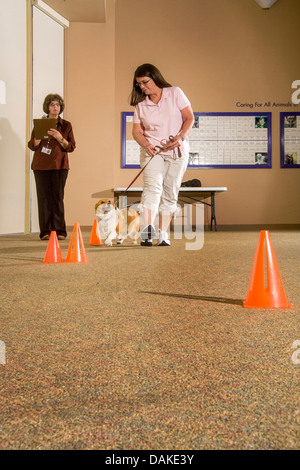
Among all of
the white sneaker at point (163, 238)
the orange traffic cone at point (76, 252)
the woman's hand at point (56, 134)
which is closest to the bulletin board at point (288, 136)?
the white sneaker at point (163, 238)

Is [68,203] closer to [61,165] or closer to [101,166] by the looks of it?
[101,166]

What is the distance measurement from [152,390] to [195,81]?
639cm

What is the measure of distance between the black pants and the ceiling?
2.64m

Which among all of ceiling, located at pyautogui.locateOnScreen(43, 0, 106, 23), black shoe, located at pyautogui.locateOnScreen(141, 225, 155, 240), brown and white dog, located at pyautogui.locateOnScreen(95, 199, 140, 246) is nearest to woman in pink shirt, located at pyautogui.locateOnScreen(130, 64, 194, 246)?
black shoe, located at pyautogui.locateOnScreen(141, 225, 155, 240)

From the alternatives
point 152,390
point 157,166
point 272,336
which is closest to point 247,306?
point 272,336

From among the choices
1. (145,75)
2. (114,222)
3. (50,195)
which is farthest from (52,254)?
(50,195)

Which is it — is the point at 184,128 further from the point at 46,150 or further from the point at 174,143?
the point at 46,150

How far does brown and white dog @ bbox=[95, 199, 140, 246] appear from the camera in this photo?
3.74 metres

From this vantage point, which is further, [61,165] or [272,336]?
[61,165]

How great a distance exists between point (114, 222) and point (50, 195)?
693mm

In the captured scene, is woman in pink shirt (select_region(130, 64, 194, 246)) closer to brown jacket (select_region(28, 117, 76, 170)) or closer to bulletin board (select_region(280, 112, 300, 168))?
brown jacket (select_region(28, 117, 76, 170))

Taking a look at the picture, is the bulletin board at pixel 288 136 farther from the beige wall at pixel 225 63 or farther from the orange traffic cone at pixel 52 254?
the orange traffic cone at pixel 52 254

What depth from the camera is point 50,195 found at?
400cm

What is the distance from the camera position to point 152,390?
0.67 m
